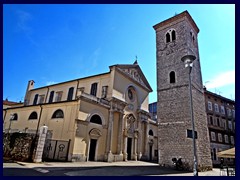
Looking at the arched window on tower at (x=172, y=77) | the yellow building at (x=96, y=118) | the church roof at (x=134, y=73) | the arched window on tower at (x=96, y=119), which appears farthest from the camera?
the church roof at (x=134, y=73)

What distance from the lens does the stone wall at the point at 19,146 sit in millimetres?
13320

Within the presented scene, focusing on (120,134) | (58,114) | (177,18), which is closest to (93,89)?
(58,114)

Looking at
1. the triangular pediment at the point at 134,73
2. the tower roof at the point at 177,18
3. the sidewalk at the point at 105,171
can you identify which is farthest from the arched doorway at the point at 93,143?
the tower roof at the point at 177,18

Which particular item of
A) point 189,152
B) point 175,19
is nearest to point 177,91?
point 189,152

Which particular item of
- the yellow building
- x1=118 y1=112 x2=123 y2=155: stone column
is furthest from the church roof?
x1=118 y1=112 x2=123 y2=155: stone column

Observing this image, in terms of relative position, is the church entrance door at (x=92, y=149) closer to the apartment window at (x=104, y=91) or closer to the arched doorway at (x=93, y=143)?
the arched doorway at (x=93, y=143)

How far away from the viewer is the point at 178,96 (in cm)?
1712

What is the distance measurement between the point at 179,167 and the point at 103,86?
43.5ft

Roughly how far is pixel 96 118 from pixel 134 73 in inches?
447

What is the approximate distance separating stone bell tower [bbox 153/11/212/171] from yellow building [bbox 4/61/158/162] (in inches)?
249

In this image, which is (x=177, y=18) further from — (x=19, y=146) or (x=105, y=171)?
(x=19, y=146)

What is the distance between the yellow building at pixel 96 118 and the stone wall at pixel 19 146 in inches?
91.3

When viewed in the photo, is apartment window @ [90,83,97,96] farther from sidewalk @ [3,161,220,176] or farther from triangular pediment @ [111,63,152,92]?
sidewalk @ [3,161,220,176]
